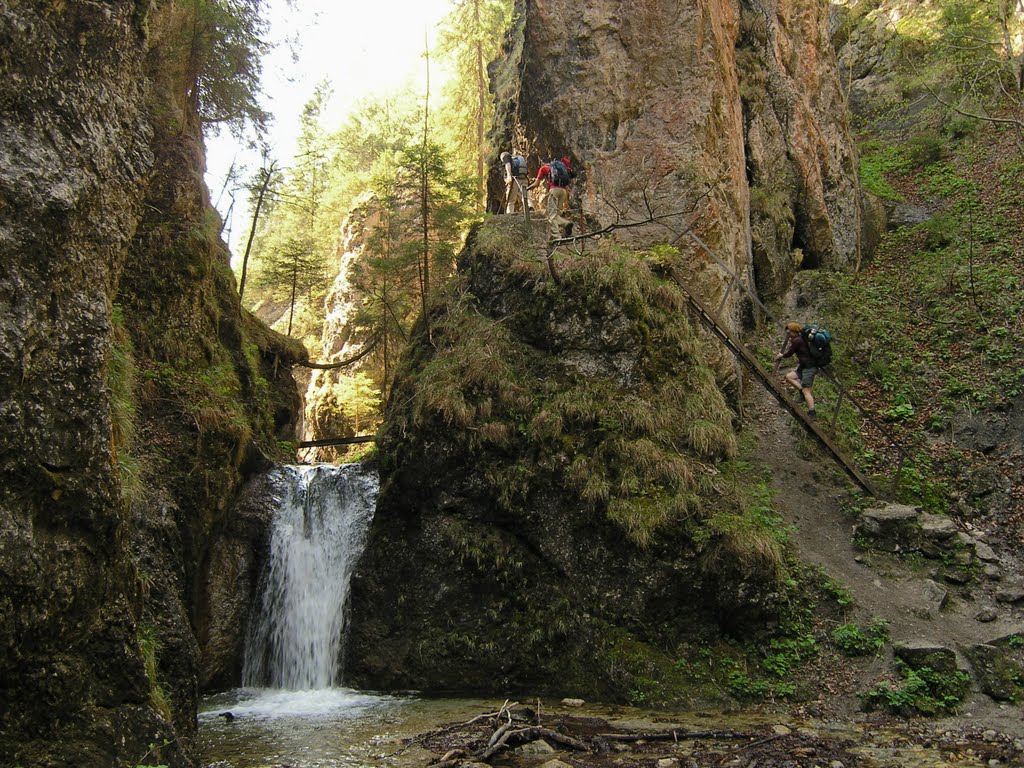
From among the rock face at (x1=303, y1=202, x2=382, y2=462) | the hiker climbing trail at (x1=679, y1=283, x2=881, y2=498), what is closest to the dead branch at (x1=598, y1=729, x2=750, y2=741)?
the hiker climbing trail at (x1=679, y1=283, x2=881, y2=498)

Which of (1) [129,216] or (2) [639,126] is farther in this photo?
(2) [639,126]

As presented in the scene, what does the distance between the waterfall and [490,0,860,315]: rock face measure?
25.0 ft

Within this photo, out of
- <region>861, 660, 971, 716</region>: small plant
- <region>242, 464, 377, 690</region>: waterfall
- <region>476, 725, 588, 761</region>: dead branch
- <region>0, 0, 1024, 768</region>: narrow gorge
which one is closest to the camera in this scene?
<region>0, 0, 1024, 768</region>: narrow gorge

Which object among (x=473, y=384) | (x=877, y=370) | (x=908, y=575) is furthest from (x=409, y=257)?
(x=908, y=575)

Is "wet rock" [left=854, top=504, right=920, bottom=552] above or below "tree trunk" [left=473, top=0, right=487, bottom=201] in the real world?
below

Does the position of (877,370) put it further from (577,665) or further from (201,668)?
(201,668)

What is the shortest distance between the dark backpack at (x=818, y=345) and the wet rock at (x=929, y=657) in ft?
17.7

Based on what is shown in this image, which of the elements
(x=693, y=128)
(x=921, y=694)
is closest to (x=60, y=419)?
(x=921, y=694)

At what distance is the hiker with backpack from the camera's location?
11773mm

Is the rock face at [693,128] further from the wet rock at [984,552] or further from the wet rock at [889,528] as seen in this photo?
the wet rock at [984,552]

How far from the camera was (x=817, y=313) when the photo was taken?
15477mm

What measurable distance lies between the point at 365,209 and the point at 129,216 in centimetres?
1934

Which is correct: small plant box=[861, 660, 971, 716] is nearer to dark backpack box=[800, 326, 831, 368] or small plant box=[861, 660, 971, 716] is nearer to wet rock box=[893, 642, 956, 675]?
wet rock box=[893, 642, 956, 675]

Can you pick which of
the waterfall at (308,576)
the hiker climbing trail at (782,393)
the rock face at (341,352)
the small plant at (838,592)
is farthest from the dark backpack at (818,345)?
the rock face at (341,352)
